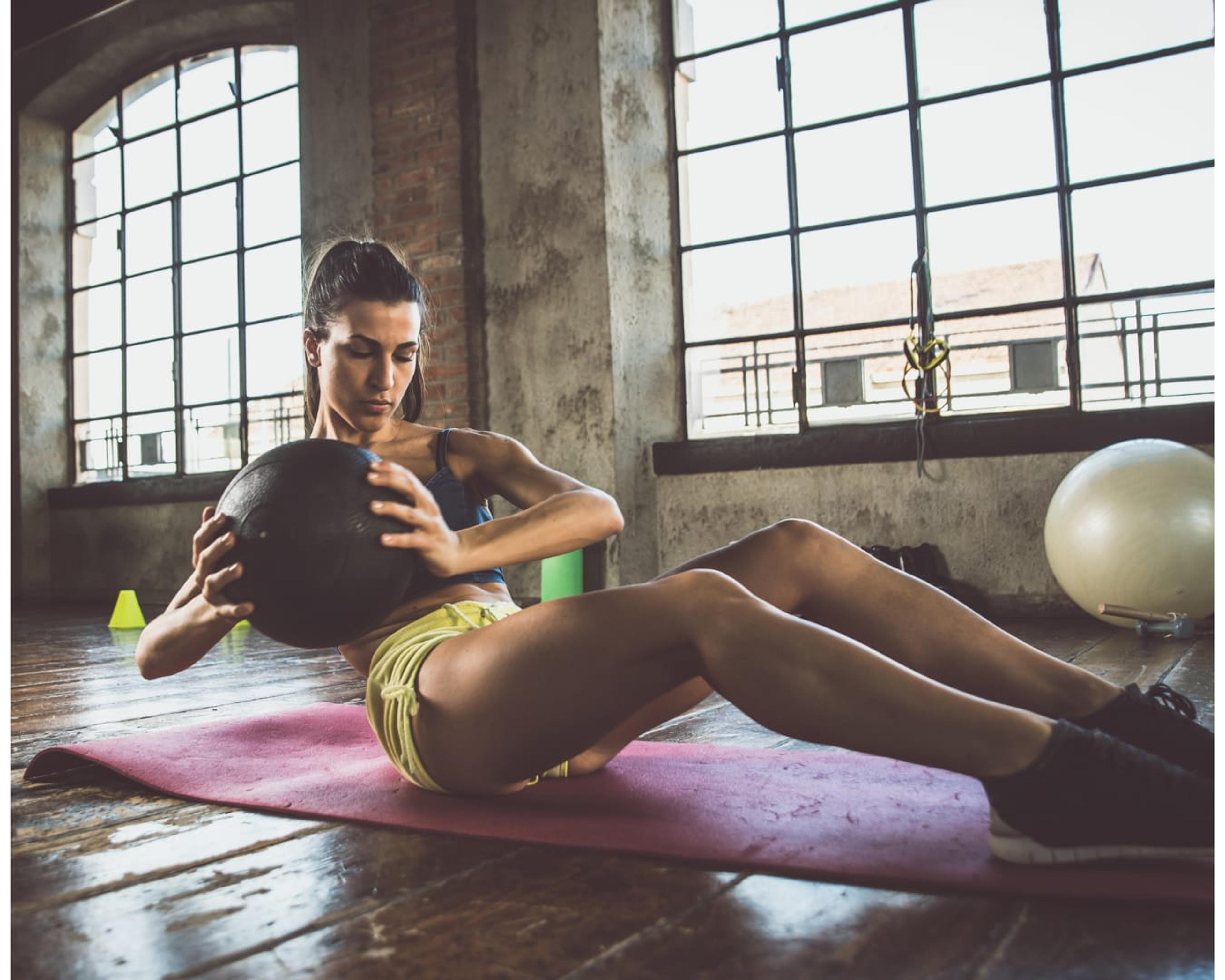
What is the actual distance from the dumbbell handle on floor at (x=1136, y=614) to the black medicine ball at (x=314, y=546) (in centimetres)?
283

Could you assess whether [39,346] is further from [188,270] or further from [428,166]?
[428,166]

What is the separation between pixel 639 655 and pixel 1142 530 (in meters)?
2.65

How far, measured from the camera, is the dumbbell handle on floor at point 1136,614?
11.2 feet

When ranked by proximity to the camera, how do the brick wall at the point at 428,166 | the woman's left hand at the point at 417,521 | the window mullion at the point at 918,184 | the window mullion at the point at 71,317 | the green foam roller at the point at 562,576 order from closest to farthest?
the woman's left hand at the point at 417,521 < the window mullion at the point at 918,184 < the green foam roller at the point at 562,576 < the brick wall at the point at 428,166 < the window mullion at the point at 71,317

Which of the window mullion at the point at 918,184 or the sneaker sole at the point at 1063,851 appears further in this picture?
the window mullion at the point at 918,184

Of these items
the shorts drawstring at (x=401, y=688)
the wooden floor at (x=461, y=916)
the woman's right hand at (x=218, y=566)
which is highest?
the woman's right hand at (x=218, y=566)

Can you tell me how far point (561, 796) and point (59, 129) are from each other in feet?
25.9

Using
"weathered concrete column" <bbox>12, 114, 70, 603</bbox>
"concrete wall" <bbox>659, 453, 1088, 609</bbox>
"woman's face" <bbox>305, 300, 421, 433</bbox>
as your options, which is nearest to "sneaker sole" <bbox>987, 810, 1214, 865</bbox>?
"woman's face" <bbox>305, 300, 421, 433</bbox>

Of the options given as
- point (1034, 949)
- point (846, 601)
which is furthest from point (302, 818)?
point (1034, 949)

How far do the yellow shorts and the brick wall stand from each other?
11.6 feet

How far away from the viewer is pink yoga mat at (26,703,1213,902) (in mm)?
1174

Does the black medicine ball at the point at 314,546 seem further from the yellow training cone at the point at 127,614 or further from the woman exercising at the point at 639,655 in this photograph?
the yellow training cone at the point at 127,614

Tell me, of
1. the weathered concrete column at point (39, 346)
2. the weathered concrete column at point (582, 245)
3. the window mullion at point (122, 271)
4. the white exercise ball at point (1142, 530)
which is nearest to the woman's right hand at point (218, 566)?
the white exercise ball at point (1142, 530)

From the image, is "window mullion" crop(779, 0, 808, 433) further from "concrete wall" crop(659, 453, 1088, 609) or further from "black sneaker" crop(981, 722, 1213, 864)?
"black sneaker" crop(981, 722, 1213, 864)
